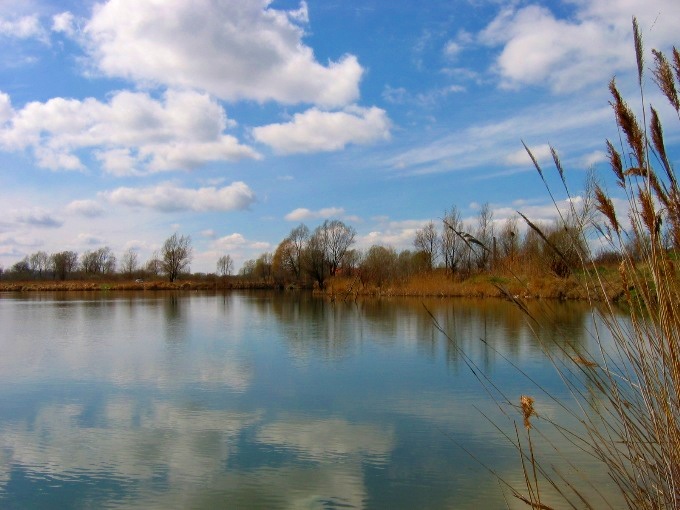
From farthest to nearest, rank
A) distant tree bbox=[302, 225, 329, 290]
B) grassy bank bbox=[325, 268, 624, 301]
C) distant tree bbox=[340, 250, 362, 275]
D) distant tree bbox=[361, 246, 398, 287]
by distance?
distant tree bbox=[302, 225, 329, 290] < distant tree bbox=[340, 250, 362, 275] < distant tree bbox=[361, 246, 398, 287] < grassy bank bbox=[325, 268, 624, 301]

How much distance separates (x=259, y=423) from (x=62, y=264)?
58701mm

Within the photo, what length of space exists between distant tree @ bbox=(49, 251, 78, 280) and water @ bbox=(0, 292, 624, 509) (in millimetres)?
51694

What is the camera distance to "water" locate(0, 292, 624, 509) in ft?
11.5

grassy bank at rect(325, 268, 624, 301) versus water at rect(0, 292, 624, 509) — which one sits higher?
grassy bank at rect(325, 268, 624, 301)

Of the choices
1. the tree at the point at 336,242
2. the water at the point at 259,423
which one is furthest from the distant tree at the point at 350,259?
the water at the point at 259,423

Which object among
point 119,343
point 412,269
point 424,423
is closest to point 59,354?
point 119,343

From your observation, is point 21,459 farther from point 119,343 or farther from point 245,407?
point 119,343

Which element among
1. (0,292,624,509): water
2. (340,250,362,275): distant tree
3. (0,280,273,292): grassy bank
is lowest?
(0,292,624,509): water

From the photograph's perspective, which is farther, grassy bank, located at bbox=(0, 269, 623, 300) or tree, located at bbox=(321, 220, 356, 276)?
tree, located at bbox=(321, 220, 356, 276)

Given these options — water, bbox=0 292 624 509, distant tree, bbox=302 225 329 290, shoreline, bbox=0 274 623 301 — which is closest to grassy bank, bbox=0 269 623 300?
shoreline, bbox=0 274 623 301

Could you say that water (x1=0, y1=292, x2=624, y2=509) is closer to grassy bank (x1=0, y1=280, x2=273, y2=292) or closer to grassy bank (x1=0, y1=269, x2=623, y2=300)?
grassy bank (x1=0, y1=269, x2=623, y2=300)

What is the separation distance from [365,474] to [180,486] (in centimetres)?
122

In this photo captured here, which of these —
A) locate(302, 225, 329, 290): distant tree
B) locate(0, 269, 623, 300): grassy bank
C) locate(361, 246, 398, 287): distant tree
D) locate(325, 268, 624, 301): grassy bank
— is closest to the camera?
locate(0, 269, 623, 300): grassy bank

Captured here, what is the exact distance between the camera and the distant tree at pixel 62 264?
56.5 m
